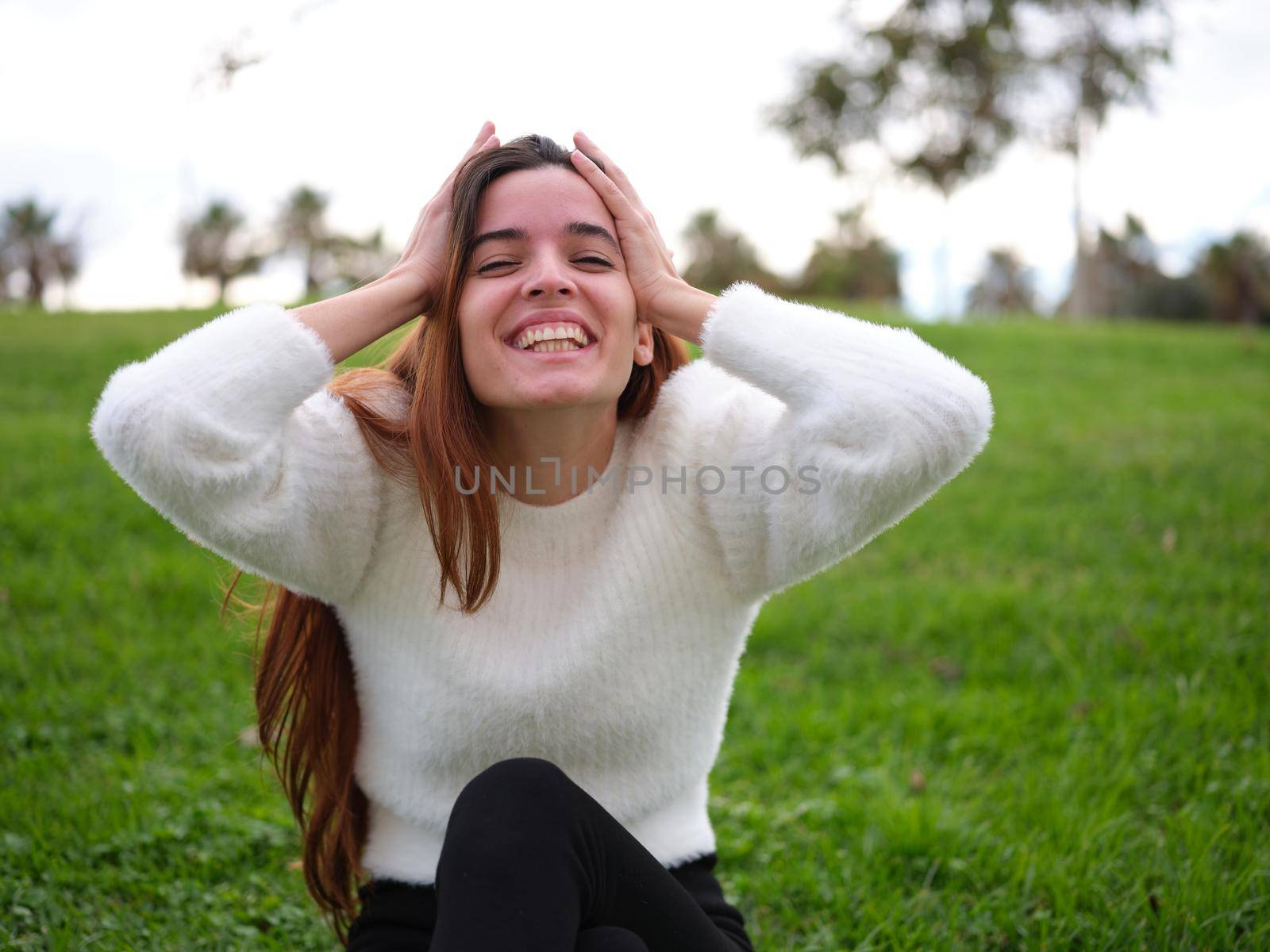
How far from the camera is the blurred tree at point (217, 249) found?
27.9 m

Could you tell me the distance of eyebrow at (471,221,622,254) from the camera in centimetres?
193

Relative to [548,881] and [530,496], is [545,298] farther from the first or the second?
[548,881]

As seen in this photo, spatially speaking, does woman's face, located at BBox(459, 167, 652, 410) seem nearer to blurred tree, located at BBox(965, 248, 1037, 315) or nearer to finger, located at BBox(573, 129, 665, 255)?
finger, located at BBox(573, 129, 665, 255)

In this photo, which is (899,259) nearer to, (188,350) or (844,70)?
(844,70)

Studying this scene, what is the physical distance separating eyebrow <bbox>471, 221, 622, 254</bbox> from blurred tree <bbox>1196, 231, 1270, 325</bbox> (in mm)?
22251

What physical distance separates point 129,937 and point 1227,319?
3226 centimetres

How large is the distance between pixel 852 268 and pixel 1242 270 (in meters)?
13.7

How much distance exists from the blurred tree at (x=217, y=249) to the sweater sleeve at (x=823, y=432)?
26.4 m

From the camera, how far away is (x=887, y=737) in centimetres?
342

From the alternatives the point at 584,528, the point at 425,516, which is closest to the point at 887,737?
the point at 584,528

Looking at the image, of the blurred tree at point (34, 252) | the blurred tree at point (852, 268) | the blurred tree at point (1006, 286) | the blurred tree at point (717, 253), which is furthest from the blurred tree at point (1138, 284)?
the blurred tree at point (34, 252)

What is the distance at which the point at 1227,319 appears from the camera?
28656mm

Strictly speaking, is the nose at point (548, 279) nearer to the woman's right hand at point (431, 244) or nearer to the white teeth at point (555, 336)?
the white teeth at point (555, 336)

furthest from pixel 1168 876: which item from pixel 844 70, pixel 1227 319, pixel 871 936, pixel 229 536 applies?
pixel 1227 319
